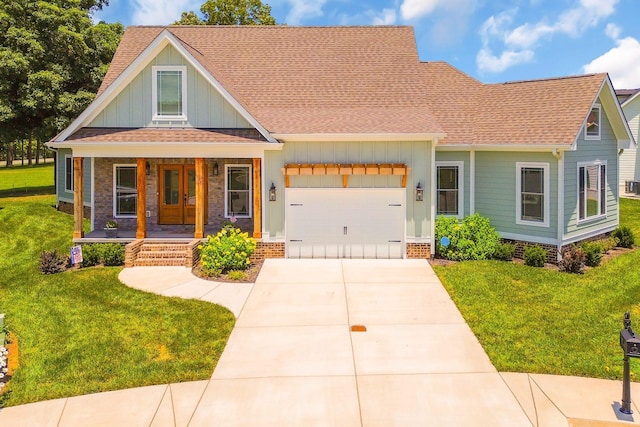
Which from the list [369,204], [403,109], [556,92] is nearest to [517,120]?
[556,92]

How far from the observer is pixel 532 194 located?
51.3 ft

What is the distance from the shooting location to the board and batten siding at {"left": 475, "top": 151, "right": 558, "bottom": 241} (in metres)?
15.1

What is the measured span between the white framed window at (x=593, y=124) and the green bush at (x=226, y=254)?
465 inches

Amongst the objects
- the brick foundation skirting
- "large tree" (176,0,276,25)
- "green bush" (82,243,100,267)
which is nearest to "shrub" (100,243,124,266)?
"green bush" (82,243,100,267)

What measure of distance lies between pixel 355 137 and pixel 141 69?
741 cm

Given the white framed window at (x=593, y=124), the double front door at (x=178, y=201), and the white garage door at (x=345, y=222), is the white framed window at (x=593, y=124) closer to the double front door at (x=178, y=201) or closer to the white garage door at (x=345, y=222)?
the white garage door at (x=345, y=222)

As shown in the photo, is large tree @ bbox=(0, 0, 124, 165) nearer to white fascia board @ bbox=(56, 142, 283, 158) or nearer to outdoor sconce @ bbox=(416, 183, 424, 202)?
white fascia board @ bbox=(56, 142, 283, 158)

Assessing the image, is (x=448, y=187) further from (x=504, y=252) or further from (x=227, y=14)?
(x=227, y=14)

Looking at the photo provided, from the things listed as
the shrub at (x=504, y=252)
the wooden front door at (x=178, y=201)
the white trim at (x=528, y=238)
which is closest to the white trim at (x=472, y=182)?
the white trim at (x=528, y=238)

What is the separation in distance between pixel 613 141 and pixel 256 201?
43.6ft

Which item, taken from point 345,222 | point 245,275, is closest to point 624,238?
point 345,222

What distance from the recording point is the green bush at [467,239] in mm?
15398

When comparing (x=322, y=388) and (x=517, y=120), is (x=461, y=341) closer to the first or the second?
(x=322, y=388)

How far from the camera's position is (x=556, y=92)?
16.5 m
